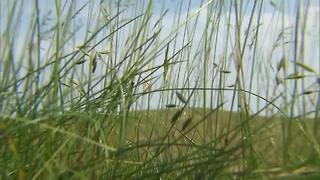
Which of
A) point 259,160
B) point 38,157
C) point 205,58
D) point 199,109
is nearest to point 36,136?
point 38,157

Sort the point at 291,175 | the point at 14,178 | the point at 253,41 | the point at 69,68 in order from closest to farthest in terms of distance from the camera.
Answer: the point at 291,175
the point at 14,178
the point at 69,68
the point at 253,41

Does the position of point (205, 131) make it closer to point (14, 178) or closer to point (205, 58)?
point (205, 58)

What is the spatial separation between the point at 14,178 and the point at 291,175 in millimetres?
580

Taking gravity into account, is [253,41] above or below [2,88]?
above

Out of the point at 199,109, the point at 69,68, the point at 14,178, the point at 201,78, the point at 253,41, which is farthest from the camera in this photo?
the point at 199,109

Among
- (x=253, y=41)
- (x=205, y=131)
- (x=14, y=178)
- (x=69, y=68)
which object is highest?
(x=253, y=41)

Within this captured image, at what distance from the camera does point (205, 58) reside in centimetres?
141

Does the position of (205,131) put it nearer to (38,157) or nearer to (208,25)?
(208,25)

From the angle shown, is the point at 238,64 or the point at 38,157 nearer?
the point at 38,157

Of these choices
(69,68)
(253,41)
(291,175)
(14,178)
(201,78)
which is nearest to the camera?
(291,175)

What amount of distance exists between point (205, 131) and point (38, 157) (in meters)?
0.63

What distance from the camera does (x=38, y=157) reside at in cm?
93

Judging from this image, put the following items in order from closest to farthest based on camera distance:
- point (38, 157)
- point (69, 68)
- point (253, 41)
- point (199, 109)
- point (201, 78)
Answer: point (38, 157) → point (69, 68) → point (253, 41) → point (201, 78) → point (199, 109)

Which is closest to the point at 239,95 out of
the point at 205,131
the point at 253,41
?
the point at 253,41
